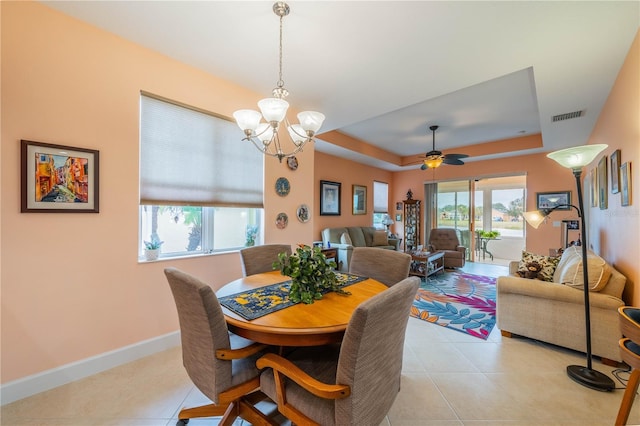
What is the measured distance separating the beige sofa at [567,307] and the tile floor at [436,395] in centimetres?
17

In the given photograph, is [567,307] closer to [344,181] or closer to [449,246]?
[449,246]

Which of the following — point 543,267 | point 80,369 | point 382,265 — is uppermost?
point 382,265

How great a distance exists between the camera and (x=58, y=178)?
70.1 inches

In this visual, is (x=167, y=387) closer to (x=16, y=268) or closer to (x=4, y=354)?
(x=4, y=354)

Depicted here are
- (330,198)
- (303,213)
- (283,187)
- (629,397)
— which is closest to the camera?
(629,397)

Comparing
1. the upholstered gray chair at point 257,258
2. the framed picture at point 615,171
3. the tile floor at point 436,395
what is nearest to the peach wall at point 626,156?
the framed picture at point 615,171

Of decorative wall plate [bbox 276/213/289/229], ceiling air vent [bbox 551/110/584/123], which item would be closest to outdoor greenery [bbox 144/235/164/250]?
decorative wall plate [bbox 276/213/289/229]

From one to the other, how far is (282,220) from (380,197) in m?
4.87

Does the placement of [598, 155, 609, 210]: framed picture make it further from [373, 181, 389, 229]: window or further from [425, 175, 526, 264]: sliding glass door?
[373, 181, 389, 229]: window

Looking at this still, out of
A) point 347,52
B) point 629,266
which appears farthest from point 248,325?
point 629,266

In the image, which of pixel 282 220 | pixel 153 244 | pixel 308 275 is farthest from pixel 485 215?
pixel 153 244

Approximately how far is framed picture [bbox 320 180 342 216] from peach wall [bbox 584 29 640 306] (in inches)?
166

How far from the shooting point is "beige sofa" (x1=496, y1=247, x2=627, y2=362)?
209 centimetres

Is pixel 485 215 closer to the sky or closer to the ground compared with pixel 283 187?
closer to the ground
